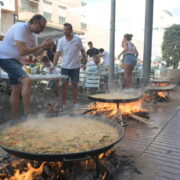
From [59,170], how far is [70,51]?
11.0 feet

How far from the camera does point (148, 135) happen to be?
310cm

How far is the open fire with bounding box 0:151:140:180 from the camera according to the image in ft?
5.85

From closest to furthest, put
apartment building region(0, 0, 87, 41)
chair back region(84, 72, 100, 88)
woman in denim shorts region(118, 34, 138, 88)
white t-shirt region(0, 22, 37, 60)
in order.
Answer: white t-shirt region(0, 22, 37, 60)
woman in denim shorts region(118, 34, 138, 88)
chair back region(84, 72, 100, 88)
apartment building region(0, 0, 87, 41)

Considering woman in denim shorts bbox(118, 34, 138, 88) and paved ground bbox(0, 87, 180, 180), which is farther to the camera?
woman in denim shorts bbox(118, 34, 138, 88)

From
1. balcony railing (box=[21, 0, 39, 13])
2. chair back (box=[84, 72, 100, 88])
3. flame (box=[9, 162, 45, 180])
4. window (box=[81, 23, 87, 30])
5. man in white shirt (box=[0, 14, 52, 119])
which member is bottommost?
flame (box=[9, 162, 45, 180])

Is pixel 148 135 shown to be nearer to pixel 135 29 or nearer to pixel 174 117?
pixel 174 117

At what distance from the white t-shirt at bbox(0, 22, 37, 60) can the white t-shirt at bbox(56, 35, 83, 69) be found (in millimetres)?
1588

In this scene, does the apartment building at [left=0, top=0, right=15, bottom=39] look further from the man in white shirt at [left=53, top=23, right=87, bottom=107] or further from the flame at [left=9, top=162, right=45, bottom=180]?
the flame at [left=9, top=162, right=45, bottom=180]

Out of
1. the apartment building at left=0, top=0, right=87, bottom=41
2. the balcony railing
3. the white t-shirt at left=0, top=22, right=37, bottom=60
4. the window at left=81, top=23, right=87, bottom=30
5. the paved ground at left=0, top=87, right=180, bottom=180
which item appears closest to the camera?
the paved ground at left=0, top=87, right=180, bottom=180

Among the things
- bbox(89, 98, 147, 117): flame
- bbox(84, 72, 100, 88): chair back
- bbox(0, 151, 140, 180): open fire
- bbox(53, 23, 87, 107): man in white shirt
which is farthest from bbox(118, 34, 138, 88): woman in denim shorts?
bbox(0, 151, 140, 180): open fire

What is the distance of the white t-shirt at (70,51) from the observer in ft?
15.8

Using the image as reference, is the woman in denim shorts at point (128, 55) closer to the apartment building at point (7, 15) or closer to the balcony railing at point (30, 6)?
the apartment building at point (7, 15)

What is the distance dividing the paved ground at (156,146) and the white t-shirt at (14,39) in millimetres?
1405

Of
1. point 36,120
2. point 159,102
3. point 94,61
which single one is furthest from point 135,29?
point 36,120
